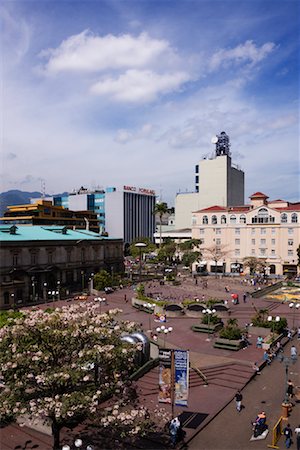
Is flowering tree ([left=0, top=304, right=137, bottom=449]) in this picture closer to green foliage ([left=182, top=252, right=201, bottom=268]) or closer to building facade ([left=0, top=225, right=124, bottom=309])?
building facade ([left=0, top=225, right=124, bottom=309])

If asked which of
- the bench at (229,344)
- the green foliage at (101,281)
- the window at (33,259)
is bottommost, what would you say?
the bench at (229,344)

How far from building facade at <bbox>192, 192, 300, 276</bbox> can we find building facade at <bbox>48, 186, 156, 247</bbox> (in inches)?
2117

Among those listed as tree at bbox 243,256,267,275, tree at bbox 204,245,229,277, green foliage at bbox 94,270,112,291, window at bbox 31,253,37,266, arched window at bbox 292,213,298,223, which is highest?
arched window at bbox 292,213,298,223

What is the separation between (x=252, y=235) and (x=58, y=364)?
75.4 meters

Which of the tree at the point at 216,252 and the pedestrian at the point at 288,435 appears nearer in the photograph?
the pedestrian at the point at 288,435

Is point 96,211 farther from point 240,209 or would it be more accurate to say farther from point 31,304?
point 31,304

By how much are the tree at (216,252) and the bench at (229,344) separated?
52133 millimetres

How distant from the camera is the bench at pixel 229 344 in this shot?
33.1 meters

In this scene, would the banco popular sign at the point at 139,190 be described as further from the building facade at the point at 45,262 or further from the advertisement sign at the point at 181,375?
the advertisement sign at the point at 181,375

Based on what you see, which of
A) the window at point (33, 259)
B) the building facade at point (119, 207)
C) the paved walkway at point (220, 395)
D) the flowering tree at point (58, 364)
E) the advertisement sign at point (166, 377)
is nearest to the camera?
the flowering tree at point (58, 364)

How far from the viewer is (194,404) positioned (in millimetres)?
23250

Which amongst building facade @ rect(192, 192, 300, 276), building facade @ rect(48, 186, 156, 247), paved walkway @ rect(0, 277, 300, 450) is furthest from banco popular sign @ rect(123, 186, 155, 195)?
paved walkway @ rect(0, 277, 300, 450)

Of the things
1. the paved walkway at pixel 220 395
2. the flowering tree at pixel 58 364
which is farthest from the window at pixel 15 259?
the flowering tree at pixel 58 364

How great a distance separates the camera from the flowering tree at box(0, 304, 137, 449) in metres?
15.2
